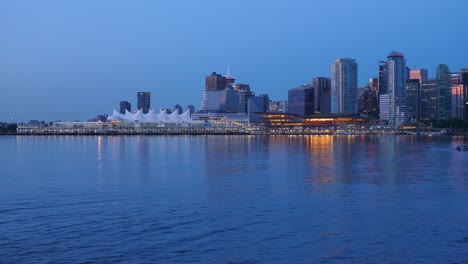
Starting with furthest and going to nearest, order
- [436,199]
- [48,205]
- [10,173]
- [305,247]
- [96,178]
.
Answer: [10,173] → [96,178] → [436,199] → [48,205] → [305,247]

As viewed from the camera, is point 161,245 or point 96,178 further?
point 96,178

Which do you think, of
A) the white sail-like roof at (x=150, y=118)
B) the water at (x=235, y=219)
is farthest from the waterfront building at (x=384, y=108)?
the water at (x=235, y=219)

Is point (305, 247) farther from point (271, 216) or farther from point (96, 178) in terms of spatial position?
point (96, 178)

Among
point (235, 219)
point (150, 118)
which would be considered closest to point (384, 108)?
point (150, 118)

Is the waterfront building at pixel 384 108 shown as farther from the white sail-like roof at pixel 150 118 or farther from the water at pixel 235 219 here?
the water at pixel 235 219

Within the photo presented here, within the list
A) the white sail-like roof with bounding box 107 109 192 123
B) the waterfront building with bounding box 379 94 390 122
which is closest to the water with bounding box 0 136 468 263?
the white sail-like roof with bounding box 107 109 192 123

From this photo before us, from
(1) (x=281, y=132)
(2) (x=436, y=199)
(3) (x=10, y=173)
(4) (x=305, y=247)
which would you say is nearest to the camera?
(4) (x=305, y=247)

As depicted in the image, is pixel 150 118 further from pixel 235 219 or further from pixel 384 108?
pixel 235 219

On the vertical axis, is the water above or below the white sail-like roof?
below

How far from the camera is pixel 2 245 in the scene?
12117 millimetres

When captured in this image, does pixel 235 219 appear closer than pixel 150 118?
Yes

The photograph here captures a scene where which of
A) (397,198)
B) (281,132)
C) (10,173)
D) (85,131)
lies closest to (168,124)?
(85,131)

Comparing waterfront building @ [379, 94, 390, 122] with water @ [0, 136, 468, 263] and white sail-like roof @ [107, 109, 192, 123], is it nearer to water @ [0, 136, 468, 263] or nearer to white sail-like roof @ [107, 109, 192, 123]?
white sail-like roof @ [107, 109, 192, 123]

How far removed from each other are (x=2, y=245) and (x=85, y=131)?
142 metres
